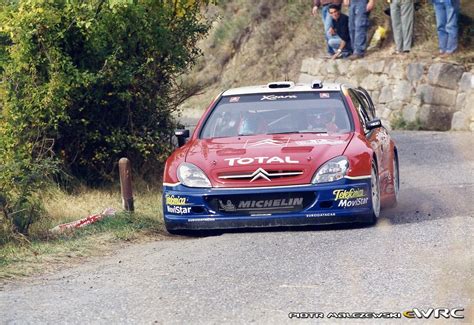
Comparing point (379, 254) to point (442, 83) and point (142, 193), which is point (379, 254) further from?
point (442, 83)

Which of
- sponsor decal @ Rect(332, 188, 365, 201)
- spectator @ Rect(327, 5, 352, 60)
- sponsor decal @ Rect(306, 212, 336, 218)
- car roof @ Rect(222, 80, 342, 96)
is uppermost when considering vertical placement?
car roof @ Rect(222, 80, 342, 96)

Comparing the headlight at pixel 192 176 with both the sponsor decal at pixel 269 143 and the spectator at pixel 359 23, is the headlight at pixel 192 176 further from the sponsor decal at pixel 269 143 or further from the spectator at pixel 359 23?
the spectator at pixel 359 23

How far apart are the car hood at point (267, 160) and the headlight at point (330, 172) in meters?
0.05

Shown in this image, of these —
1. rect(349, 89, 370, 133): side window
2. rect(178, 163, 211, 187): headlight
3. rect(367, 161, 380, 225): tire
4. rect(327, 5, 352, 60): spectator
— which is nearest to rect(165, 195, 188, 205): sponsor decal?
rect(178, 163, 211, 187): headlight

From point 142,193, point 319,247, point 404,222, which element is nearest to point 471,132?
point 142,193

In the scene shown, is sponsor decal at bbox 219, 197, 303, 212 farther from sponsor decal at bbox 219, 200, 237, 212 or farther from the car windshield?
the car windshield

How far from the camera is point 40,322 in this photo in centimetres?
804

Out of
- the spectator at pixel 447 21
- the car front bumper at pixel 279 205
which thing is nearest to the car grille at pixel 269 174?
the car front bumper at pixel 279 205

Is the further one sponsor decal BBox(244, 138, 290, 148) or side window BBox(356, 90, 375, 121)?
side window BBox(356, 90, 375, 121)

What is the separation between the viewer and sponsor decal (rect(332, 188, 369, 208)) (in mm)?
11766

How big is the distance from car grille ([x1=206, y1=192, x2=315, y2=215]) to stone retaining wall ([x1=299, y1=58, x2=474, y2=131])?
12698mm

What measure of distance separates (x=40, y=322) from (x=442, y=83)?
17.5 m

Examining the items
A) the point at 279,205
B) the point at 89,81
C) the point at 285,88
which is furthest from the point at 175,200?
the point at 89,81

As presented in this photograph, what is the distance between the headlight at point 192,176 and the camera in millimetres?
12024
